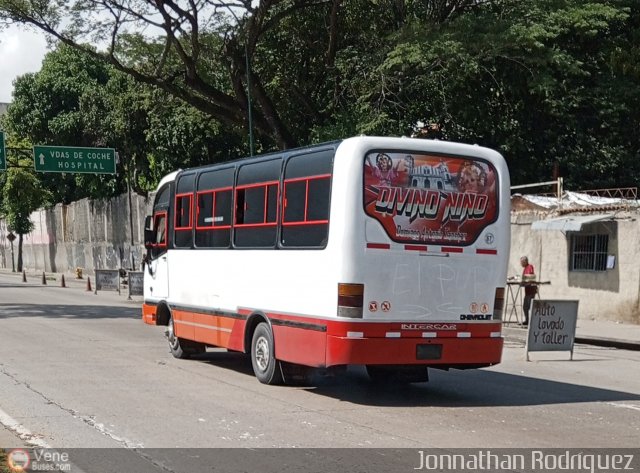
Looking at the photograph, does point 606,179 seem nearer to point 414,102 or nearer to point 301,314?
point 414,102

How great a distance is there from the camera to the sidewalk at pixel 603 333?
63.8ft

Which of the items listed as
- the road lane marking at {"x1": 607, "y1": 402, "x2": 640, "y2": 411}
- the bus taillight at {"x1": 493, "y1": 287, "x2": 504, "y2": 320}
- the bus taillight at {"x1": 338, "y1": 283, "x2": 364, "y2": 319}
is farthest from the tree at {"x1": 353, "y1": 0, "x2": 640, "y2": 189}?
the bus taillight at {"x1": 338, "y1": 283, "x2": 364, "y2": 319}

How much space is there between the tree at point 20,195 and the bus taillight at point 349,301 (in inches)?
2355

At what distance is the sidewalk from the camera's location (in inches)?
765

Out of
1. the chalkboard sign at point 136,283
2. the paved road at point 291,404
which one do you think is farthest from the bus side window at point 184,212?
the chalkboard sign at point 136,283

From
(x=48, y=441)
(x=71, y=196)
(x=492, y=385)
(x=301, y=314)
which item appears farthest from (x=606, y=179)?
(x=71, y=196)

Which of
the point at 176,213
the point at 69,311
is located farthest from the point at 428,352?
the point at 69,311

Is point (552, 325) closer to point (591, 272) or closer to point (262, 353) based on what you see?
point (262, 353)

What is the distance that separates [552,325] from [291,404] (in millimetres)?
7068

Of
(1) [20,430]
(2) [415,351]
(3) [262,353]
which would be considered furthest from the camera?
(3) [262,353]

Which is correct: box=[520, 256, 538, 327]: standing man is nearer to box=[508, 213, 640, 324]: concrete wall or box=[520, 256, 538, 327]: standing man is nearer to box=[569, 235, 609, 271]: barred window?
box=[508, 213, 640, 324]: concrete wall

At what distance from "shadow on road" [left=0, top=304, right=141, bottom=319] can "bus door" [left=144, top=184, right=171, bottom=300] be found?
8.52 m

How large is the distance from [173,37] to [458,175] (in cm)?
2006

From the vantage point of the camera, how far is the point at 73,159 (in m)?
41.4
